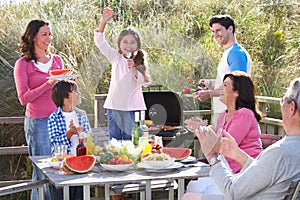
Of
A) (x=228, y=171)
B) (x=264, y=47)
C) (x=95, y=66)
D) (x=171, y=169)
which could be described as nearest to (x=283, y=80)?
(x=264, y=47)

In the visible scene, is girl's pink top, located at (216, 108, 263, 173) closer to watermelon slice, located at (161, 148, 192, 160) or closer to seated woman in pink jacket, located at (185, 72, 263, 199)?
seated woman in pink jacket, located at (185, 72, 263, 199)

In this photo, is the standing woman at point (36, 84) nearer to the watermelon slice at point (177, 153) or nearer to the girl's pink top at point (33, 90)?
the girl's pink top at point (33, 90)

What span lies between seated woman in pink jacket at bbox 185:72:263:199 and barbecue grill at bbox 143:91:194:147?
1.64 m

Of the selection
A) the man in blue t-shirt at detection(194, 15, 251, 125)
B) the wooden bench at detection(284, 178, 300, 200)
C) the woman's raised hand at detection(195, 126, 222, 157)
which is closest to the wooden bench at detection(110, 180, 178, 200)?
the man in blue t-shirt at detection(194, 15, 251, 125)

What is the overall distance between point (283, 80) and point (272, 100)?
5.67ft

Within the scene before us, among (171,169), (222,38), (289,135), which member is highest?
(222,38)

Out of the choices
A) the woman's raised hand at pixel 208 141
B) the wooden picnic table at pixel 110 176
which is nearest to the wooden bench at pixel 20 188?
the wooden picnic table at pixel 110 176

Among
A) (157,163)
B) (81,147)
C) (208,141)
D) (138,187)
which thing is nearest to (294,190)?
(208,141)

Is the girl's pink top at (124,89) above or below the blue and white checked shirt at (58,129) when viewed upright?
above

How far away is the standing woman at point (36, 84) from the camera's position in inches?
175

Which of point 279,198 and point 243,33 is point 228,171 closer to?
point 279,198

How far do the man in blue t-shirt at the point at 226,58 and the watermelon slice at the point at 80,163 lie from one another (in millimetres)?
1452

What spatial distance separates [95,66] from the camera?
6879 millimetres

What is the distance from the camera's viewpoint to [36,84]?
4.52m
